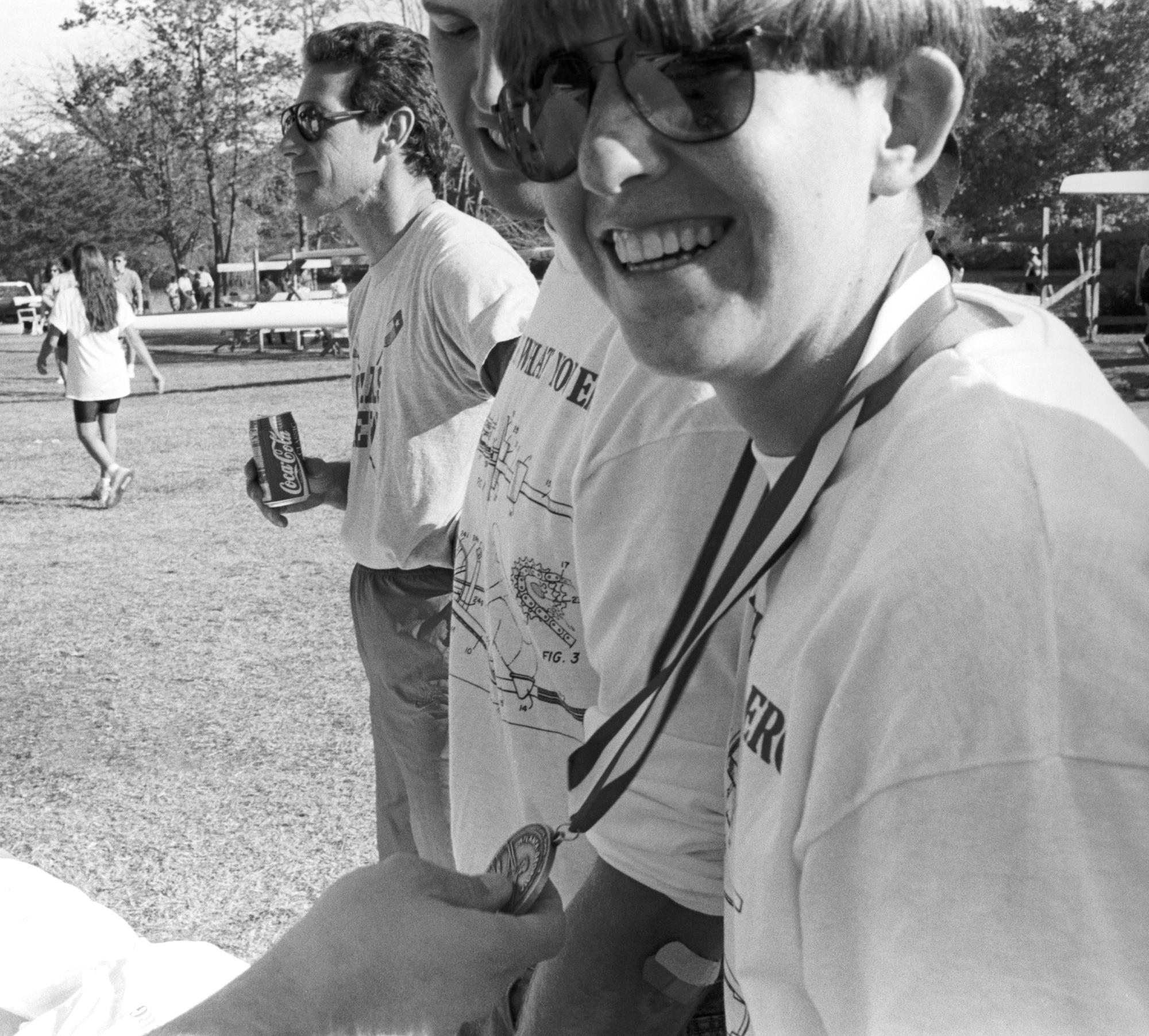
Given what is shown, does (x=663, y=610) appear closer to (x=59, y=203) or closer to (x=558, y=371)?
(x=558, y=371)

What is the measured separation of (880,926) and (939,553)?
23 cm

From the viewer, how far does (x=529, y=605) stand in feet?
5.49

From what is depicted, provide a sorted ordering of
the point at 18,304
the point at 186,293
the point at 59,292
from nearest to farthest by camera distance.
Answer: the point at 59,292 → the point at 186,293 → the point at 18,304

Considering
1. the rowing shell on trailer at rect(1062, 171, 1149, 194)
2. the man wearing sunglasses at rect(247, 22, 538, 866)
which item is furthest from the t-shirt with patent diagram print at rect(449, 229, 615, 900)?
the rowing shell on trailer at rect(1062, 171, 1149, 194)

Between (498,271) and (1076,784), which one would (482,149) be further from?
(1076,784)

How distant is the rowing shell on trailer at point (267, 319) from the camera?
19.8m

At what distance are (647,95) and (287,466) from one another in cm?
248

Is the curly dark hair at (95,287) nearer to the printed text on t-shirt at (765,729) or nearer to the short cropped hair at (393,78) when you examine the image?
the short cropped hair at (393,78)

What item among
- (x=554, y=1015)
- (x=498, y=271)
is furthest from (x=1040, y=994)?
(x=498, y=271)

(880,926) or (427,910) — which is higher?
(880,926)

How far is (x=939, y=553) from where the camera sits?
2.73ft

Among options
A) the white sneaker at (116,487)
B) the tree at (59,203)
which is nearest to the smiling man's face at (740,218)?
the white sneaker at (116,487)

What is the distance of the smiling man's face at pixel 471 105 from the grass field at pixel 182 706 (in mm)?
2193

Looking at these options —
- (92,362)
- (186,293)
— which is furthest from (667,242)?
(186,293)
